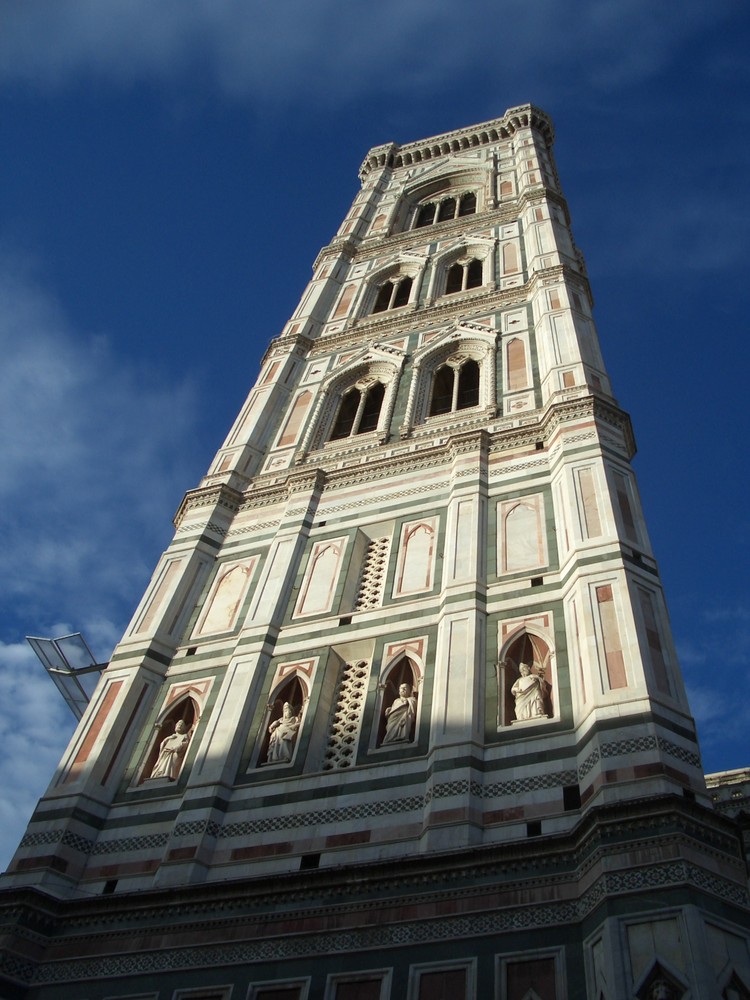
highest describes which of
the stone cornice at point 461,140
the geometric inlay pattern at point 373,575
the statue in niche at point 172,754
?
the stone cornice at point 461,140

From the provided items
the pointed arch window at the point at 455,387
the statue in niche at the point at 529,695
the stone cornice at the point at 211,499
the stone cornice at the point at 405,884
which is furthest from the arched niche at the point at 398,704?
the pointed arch window at the point at 455,387

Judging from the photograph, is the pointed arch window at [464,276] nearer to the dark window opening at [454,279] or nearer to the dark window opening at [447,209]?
the dark window opening at [454,279]

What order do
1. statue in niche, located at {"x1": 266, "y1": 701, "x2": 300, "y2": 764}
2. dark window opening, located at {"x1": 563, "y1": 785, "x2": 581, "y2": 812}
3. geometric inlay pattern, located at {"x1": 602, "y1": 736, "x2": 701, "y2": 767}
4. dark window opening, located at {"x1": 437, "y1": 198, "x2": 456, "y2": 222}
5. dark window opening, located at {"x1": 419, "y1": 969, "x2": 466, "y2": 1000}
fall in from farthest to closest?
dark window opening, located at {"x1": 437, "y1": 198, "x2": 456, "y2": 222}, statue in niche, located at {"x1": 266, "y1": 701, "x2": 300, "y2": 764}, dark window opening, located at {"x1": 563, "y1": 785, "x2": 581, "y2": 812}, geometric inlay pattern, located at {"x1": 602, "y1": 736, "x2": 701, "y2": 767}, dark window opening, located at {"x1": 419, "y1": 969, "x2": 466, "y2": 1000}

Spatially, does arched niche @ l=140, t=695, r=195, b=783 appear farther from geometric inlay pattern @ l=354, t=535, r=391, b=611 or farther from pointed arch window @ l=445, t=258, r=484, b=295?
pointed arch window @ l=445, t=258, r=484, b=295

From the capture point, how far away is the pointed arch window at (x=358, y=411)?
54.5 ft

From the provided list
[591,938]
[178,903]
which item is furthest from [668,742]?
[178,903]

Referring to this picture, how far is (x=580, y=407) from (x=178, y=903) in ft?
26.2

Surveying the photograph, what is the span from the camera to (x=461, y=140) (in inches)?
1272

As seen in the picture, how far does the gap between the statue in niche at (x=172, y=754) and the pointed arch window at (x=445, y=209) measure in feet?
62.9

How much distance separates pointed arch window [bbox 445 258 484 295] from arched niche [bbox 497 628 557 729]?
12092 millimetres

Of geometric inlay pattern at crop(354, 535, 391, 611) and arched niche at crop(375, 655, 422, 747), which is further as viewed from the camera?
geometric inlay pattern at crop(354, 535, 391, 611)

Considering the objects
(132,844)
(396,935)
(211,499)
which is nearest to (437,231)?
(211,499)

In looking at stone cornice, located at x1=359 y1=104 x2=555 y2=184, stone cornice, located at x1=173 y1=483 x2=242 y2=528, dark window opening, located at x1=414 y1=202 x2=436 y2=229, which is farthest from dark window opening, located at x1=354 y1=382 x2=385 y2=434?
stone cornice, located at x1=359 y1=104 x2=555 y2=184

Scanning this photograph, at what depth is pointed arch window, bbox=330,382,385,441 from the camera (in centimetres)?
1662
